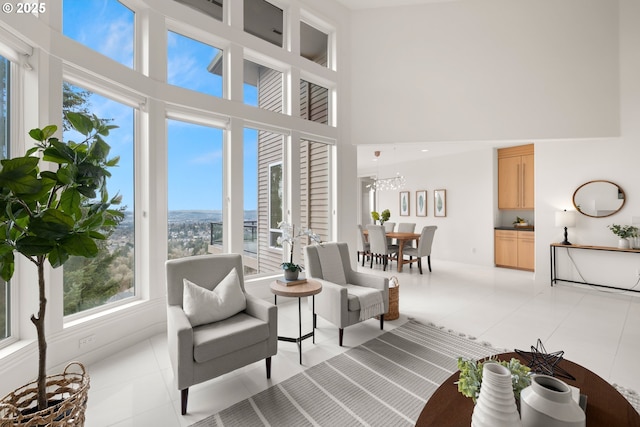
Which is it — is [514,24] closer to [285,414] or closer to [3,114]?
[285,414]

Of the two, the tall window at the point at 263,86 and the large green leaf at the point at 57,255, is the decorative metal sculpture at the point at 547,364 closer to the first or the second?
the large green leaf at the point at 57,255

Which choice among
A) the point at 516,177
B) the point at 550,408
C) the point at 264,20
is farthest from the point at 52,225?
the point at 516,177

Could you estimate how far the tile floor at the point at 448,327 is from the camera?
2.11 m

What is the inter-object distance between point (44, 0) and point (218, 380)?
332cm

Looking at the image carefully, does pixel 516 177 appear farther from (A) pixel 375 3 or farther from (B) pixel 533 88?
(A) pixel 375 3

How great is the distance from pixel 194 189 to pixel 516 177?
22.6ft

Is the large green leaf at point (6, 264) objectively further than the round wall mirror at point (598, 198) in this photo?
No

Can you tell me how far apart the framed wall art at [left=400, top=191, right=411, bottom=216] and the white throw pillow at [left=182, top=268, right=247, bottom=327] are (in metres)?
7.32

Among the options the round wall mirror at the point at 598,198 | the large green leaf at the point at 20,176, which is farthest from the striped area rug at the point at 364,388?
the round wall mirror at the point at 598,198

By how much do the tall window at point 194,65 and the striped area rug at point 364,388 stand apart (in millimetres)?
3344

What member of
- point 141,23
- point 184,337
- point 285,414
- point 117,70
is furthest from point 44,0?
point 285,414

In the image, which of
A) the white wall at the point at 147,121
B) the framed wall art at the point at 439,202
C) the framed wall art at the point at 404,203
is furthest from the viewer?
the framed wall art at the point at 404,203

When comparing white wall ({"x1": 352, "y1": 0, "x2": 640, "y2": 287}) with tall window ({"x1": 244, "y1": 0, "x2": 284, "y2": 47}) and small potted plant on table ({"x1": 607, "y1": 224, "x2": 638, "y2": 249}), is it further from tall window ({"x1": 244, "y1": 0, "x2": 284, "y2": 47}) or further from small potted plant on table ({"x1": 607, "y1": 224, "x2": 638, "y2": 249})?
tall window ({"x1": 244, "y1": 0, "x2": 284, "y2": 47})

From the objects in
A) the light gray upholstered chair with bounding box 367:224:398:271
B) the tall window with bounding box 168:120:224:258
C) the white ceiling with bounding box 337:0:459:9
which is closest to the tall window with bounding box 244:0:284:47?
the white ceiling with bounding box 337:0:459:9
